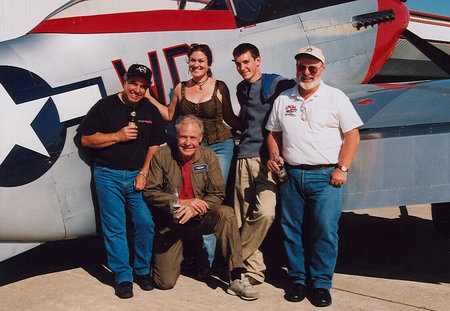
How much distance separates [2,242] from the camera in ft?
11.4

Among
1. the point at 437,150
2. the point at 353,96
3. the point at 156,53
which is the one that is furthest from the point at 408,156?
the point at 156,53

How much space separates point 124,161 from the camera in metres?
3.67

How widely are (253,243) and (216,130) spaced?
941 millimetres

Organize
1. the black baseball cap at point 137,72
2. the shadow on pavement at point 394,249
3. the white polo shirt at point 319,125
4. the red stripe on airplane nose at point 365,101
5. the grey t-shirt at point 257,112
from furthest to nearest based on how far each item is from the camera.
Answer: the shadow on pavement at point 394,249 < the red stripe on airplane nose at point 365,101 < the grey t-shirt at point 257,112 < the black baseball cap at point 137,72 < the white polo shirt at point 319,125

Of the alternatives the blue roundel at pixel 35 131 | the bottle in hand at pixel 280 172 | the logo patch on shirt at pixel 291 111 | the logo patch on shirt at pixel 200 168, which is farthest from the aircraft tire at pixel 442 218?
the blue roundel at pixel 35 131

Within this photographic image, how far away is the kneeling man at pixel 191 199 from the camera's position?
3582 millimetres

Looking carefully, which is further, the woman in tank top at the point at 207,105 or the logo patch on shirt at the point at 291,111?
the woman in tank top at the point at 207,105

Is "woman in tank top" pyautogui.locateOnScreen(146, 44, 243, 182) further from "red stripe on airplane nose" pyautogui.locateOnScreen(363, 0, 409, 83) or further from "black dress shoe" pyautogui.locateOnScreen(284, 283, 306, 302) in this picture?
"red stripe on airplane nose" pyautogui.locateOnScreen(363, 0, 409, 83)

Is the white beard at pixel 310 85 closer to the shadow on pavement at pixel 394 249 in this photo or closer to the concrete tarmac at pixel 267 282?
the concrete tarmac at pixel 267 282

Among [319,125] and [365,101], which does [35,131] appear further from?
[365,101]

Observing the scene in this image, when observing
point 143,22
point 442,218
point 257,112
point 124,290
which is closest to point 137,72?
point 143,22

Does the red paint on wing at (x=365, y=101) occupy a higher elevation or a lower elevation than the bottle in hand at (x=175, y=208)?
higher

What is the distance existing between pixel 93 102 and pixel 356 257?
294 centimetres

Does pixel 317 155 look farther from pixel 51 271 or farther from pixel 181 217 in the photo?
pixel 51 271
